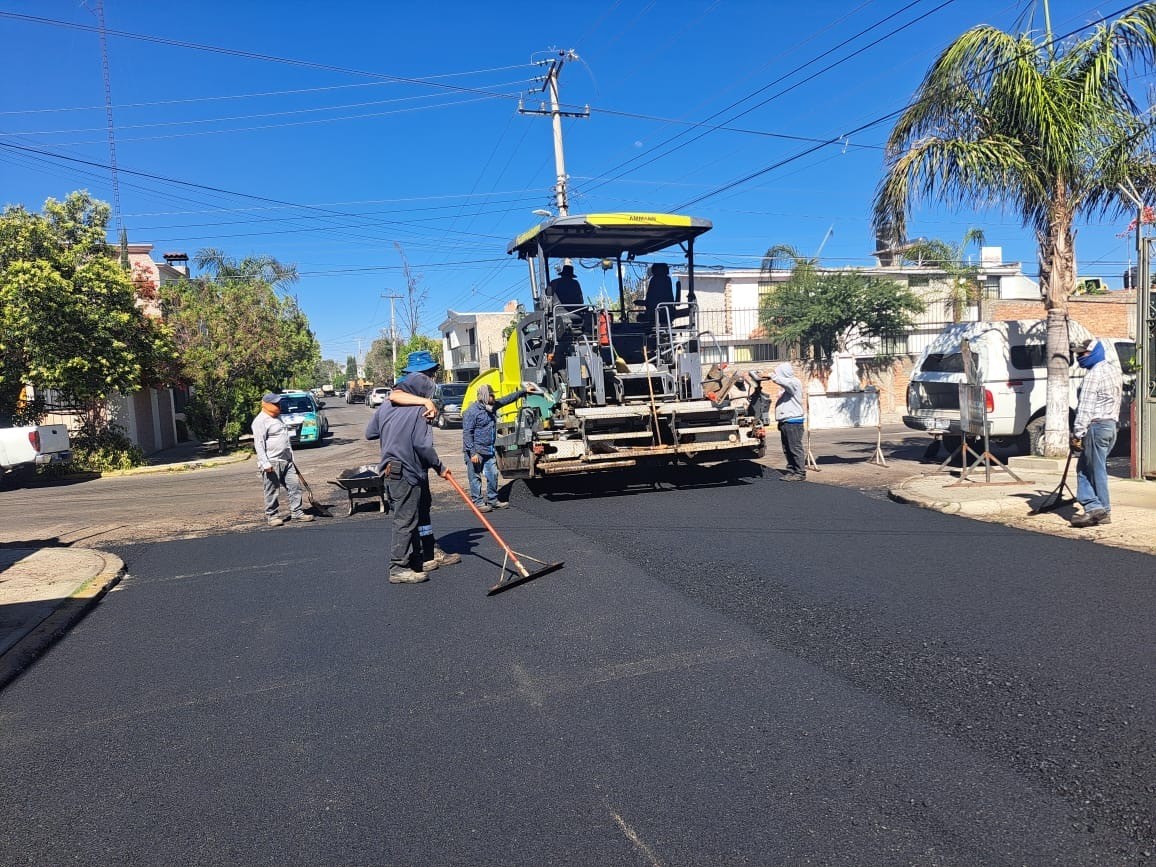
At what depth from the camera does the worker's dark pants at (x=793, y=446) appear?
11.8 m

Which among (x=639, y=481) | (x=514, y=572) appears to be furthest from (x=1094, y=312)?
(x=514, y=572)

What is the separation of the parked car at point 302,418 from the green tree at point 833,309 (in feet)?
47.6

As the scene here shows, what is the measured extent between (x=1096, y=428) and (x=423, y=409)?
585 centimetres

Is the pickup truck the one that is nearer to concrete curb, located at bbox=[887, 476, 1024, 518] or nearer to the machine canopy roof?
the machine canopy roof

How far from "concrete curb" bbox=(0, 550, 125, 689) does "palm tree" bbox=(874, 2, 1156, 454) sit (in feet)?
35.6

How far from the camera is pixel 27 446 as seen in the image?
16562 millimetres

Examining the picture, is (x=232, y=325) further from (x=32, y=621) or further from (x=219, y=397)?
(x=32, y=621)

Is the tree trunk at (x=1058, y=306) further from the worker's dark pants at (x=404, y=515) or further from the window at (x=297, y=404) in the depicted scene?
the window at (x=297, y=404)

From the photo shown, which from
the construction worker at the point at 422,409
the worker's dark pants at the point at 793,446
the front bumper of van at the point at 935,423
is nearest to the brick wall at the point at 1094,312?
the front bumper of van at the point at 935,423

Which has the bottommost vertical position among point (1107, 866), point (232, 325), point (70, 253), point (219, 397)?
point (1107, 866)

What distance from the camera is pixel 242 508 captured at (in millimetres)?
12297

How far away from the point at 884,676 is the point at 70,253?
19961 millimetres

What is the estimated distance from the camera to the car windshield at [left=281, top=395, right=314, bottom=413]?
86.5 feet

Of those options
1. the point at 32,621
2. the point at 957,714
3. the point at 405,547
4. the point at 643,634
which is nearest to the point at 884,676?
the point at 957,714
